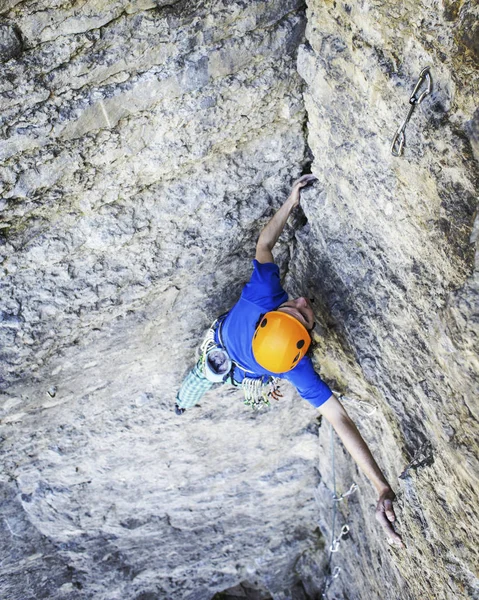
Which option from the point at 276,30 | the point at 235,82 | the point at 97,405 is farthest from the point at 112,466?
the point at 276,30

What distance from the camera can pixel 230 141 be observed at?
9.16ft

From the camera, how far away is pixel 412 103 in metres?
1.95

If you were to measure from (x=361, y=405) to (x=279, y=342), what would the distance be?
0.84 metres

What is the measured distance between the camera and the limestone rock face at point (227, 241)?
2080mm

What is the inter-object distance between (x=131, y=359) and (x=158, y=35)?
6.47 feet

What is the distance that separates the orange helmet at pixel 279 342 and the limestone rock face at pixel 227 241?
33cm

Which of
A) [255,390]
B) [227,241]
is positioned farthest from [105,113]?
[255,390]

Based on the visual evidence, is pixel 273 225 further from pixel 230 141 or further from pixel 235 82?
pixel 235 82

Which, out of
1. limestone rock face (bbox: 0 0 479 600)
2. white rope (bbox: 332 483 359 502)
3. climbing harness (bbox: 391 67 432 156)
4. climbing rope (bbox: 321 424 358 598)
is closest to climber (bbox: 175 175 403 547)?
limestone rock face (bbox: 0 0 479 600)

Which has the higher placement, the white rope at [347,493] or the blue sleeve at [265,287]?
the blue sleeve at [265,287]

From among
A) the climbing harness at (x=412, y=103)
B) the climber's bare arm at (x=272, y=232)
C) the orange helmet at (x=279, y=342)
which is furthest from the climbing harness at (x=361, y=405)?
the climbing harness at (x=412, y=103)

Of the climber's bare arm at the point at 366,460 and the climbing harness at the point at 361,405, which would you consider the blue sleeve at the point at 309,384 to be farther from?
the climbing harness at the point at 361,405

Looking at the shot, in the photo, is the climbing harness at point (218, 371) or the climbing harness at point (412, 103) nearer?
the climbing harness at point (412, 103)

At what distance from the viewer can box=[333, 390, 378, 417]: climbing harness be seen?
126 inches
